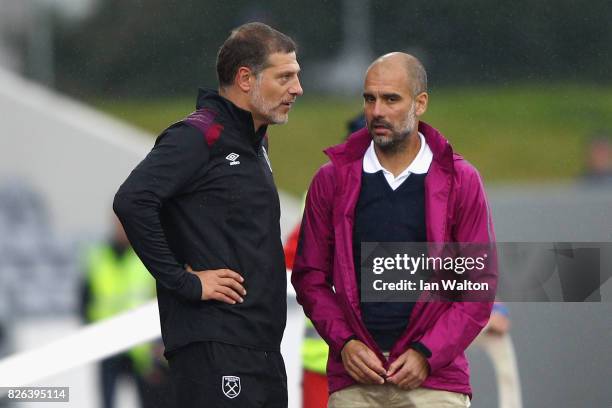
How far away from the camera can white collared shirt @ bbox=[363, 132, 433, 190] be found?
143 inches

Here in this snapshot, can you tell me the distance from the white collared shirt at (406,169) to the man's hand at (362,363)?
0.50m

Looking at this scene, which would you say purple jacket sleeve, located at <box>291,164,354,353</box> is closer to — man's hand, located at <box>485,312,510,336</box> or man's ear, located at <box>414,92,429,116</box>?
man's ear, located at <box>414,92,429,116</box>

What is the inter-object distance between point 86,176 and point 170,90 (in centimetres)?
178

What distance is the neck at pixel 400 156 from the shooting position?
3.65 m

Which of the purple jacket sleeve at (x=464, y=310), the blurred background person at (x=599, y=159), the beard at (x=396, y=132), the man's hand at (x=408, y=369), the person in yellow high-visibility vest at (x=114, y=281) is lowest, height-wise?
the man's hand at (x=408, y=369)

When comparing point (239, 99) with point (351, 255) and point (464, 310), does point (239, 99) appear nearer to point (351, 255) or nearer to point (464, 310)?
point (351, 255)

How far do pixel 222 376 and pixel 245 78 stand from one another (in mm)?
927

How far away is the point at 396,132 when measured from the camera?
3.61 metres

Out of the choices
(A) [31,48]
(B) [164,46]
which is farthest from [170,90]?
(A) [31,48]

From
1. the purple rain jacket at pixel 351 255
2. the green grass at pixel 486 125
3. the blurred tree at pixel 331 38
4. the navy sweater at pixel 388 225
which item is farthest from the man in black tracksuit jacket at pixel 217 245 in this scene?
the green grass at pixel 486 125

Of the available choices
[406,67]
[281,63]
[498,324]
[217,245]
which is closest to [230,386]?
[217,245]

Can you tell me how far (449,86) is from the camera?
416 inches

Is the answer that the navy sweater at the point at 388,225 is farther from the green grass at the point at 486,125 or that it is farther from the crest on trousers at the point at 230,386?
the green grass at the point at 486,125

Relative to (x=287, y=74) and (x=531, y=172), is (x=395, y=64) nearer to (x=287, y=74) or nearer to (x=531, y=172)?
(x=287, y=74)
